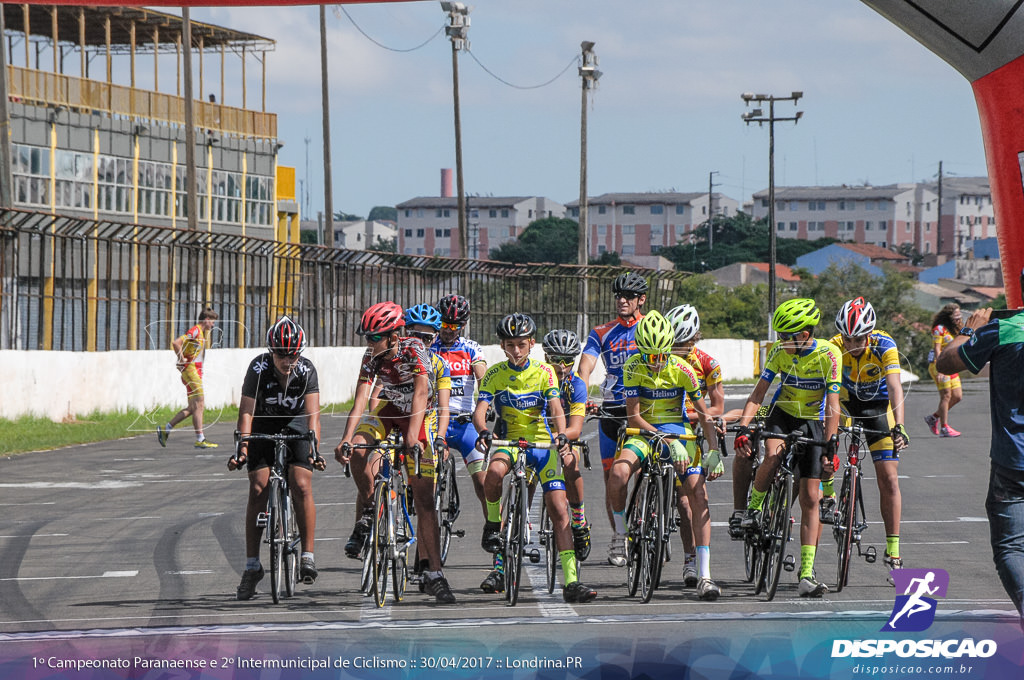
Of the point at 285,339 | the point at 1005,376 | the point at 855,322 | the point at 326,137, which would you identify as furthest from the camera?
the point at 326,137

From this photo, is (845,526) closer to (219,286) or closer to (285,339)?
(285,339)

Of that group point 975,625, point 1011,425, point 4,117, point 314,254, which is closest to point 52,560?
point 975,625

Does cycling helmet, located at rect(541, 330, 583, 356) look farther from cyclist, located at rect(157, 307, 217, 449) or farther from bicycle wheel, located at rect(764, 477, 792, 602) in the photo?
cyclist, located at rect(157, 307, 217, 449)

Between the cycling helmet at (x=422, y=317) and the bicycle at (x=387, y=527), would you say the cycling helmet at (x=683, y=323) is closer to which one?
the cycling helmet at (x=422, y=317)

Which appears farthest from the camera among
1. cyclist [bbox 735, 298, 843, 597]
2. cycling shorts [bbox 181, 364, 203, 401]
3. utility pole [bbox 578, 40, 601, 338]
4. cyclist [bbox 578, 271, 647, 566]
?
utility pole [bbox 578, 40, 601, 338]

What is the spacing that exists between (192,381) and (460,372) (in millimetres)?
11120

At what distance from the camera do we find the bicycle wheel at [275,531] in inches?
368

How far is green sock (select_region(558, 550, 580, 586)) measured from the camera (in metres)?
9.40

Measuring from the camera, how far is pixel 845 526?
9961 millimetres

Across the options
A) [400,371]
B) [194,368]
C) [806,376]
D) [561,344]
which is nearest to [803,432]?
[806,376]

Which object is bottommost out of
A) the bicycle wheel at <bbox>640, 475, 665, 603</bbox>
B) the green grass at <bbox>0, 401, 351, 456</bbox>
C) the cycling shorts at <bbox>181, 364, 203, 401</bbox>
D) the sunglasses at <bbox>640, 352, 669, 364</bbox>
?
the green grass at <bbox>0, 401, 351, 456</bbox>

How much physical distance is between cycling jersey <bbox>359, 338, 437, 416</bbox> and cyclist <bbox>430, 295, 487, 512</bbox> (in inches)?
54.5

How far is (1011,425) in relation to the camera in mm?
6676

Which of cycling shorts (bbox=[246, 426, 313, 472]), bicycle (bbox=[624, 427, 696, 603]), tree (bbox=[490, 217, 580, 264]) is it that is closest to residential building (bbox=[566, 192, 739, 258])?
tree (bbox=[490, 217, 580, 264])
